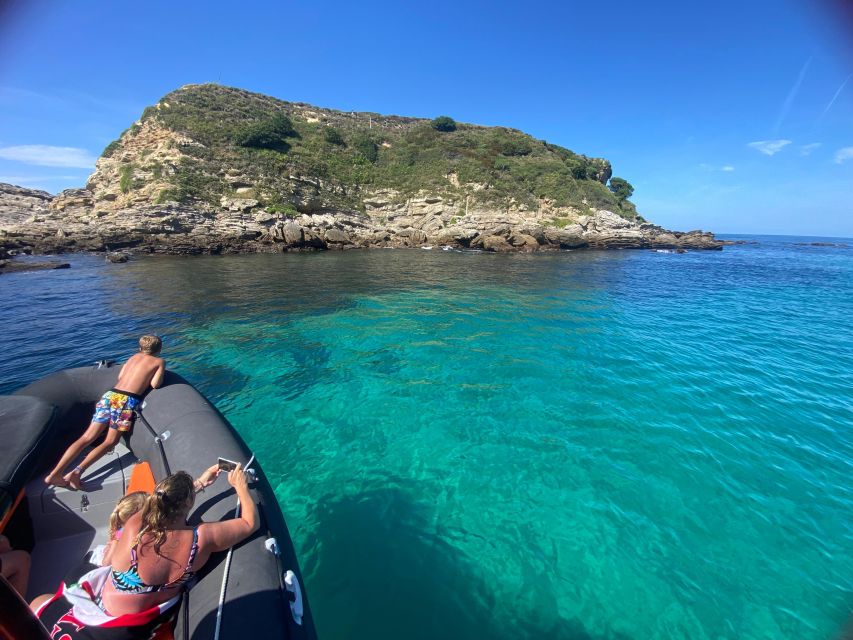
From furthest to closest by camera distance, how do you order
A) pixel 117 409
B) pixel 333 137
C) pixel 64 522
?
pixel 333 137 < pixel 117 409 < pixel 64 522

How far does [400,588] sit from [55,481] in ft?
12.6

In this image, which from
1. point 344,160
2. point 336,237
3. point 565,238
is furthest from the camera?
point 344,160

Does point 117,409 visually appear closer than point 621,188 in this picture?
Yes

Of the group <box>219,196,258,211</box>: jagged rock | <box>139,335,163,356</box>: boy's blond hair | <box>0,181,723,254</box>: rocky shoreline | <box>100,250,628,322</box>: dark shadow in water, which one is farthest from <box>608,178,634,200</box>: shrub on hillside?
<box>139,335,163,356</box>: boy's blond hair

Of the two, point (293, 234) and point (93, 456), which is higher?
point (293, 234)

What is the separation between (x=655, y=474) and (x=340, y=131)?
218 ft

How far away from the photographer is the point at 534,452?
5660 mm

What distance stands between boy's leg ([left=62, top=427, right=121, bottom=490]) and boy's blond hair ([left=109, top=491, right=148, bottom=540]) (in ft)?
7.00

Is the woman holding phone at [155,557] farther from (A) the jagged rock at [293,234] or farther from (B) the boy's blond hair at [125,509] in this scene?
(A) the jagged rock at [293,234]

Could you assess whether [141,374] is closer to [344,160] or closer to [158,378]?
[158,378]

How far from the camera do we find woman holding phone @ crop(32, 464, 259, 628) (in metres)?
2.17

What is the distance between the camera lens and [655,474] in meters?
5.14

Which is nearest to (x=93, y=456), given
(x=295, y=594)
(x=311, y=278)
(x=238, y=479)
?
(x=238, y=479)

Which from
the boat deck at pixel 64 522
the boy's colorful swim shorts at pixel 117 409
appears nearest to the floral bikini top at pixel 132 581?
the boat deck at pixel 64 522
